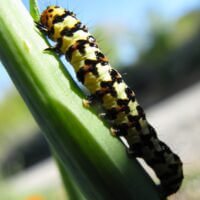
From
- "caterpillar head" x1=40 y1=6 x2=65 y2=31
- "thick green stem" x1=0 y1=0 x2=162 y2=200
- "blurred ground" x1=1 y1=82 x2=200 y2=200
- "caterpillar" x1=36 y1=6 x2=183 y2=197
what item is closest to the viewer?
"thick green stem" x1=0 y1=0 x2=162 y2=200

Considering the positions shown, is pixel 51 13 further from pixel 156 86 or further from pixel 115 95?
pixel 156 86

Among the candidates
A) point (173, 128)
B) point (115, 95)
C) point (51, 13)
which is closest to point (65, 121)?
point (115, 95)

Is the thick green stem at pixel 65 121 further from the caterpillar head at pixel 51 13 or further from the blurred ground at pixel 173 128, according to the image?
the blurred ground at pixel 173 128

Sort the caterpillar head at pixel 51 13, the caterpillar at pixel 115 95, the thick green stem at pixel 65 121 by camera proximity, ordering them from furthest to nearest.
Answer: the caterpillar head at pixel 51 13 → the caterpillar at pixel 115 95 → the thick green stem at pixel 65 121

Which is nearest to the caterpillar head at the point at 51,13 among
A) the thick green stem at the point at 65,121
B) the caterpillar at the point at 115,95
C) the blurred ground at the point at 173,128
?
the caterpillar at the point at 115,95

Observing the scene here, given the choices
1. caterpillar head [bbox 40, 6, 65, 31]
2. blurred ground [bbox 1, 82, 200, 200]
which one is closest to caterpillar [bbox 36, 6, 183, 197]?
caterpillar head [bbox 40, 6, 65, 31]

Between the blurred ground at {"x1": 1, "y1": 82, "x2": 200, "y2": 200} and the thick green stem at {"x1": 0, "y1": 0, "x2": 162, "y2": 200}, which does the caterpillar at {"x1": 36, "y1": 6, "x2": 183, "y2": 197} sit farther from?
the blurred ground at {"x1": 1, "y1": 82, "x2": 200, "y2": 200}
